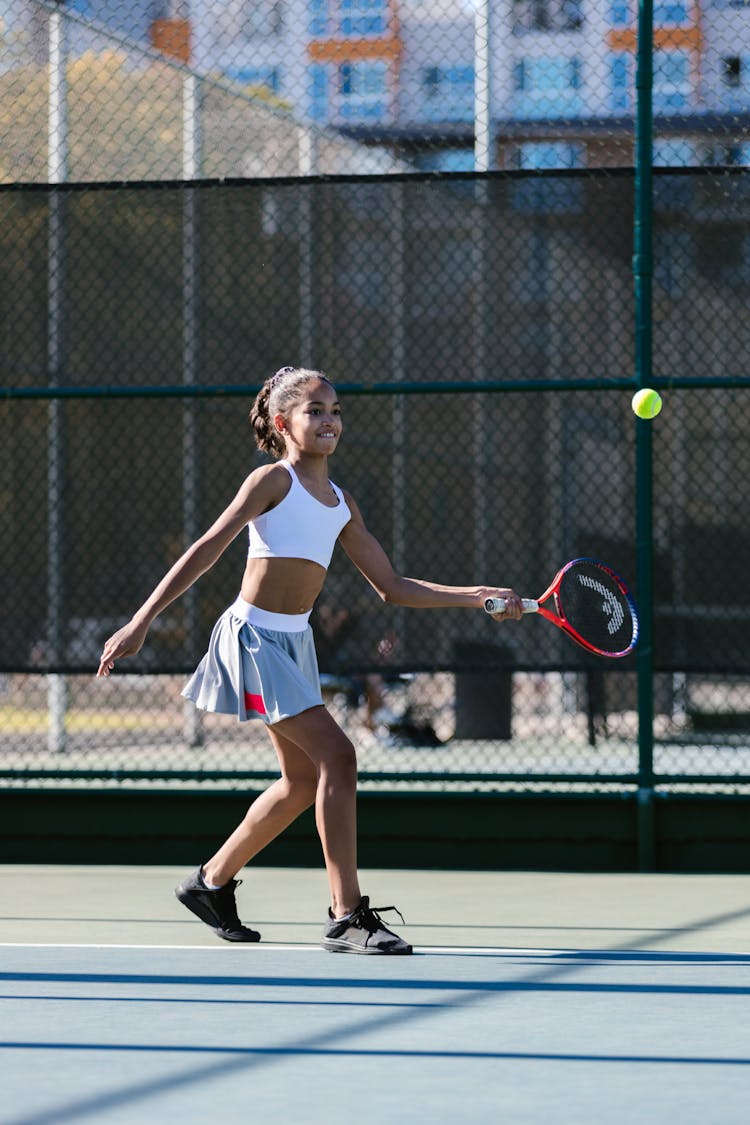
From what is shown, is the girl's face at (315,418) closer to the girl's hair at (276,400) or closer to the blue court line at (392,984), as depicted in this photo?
the girl's hair at (276,400)

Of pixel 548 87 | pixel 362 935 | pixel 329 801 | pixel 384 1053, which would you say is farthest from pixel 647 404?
pixel 384 1053

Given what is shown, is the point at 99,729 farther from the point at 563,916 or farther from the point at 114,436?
the point at 563,916

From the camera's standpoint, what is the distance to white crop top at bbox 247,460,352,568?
17.5 feet

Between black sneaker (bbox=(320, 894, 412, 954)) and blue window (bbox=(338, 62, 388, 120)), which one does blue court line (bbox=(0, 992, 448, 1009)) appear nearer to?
black sneaker (bbox=(320, 894, 412, 954))

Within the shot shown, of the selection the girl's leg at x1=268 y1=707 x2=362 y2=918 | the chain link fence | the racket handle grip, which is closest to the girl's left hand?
the racket handle grip

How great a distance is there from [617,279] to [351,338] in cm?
153

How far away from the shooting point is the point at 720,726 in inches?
384

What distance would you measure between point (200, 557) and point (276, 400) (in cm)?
54

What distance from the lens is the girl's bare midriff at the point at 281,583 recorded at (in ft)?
17.5

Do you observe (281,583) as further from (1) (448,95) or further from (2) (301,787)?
(1) (448,95)

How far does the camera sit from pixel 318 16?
8547 millimetres

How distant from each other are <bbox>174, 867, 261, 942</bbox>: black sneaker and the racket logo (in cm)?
127

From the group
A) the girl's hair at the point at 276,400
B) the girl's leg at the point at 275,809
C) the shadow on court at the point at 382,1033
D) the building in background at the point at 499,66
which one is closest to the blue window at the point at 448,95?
the building in background at the point at 499,66

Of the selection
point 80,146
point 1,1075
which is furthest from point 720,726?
point 1,1075
